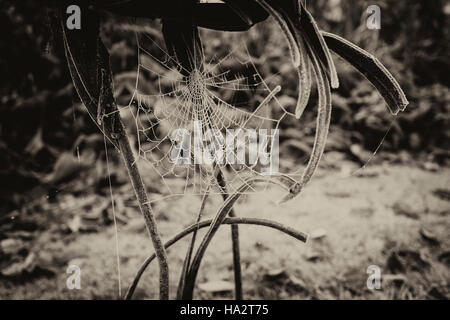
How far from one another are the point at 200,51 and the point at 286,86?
207 centimetres

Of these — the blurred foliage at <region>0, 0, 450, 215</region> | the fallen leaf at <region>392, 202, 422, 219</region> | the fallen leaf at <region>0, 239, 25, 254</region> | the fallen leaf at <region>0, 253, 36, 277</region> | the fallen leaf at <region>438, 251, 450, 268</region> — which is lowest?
the fallen leaf at <region>438, 251, 450, 268</region>

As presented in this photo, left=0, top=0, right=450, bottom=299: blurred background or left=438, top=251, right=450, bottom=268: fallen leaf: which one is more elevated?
left=0, top=0, right=450, bottom=299: blurred background

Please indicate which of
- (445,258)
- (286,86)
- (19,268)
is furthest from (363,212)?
(19,268)

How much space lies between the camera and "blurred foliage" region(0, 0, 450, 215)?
86.7 inches

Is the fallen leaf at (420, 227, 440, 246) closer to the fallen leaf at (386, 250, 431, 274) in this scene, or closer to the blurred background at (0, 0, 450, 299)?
the blurred background at (0, 0, 450, 299)

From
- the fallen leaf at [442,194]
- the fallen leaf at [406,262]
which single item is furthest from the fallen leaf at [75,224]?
the fallen leaf at [442,194]

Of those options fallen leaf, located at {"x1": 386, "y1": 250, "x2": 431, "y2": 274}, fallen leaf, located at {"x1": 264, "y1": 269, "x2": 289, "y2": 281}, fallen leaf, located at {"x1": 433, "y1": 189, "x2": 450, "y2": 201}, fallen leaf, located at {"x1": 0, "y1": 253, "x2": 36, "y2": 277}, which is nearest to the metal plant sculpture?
fallen leaf, located at {"x1": 264, "y1": 269, "x2": 289, "y2": 281}

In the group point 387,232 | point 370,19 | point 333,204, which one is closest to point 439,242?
point 387,232

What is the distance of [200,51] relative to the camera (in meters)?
0.78

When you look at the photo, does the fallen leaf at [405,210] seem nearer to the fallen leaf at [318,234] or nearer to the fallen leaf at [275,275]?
the fallen leaf at [318,234]

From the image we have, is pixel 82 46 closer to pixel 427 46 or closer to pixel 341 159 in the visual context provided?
pixel 341 159

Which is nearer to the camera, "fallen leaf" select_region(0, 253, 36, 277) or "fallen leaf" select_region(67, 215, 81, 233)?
"fallen leaf" select_region(0, 253, 36, 277)

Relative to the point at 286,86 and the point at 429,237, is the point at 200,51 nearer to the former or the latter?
the point at 429,237

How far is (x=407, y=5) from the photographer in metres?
3.32
